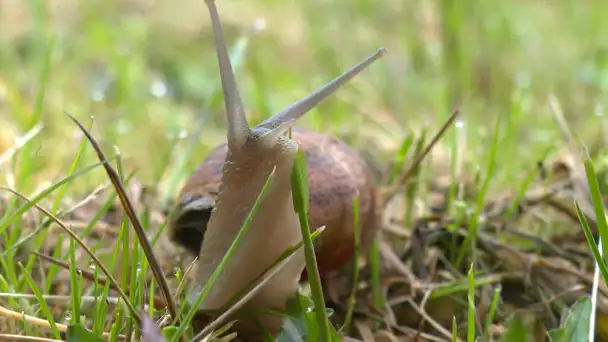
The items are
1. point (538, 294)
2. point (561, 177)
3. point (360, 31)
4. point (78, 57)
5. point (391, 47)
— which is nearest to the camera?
point (538, 294)

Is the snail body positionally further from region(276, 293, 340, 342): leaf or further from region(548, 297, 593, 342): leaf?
region(548, 297, 593, 342): leaf

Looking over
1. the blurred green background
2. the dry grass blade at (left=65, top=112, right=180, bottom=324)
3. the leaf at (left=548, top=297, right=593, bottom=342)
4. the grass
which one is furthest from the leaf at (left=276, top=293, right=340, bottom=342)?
the blurred green background

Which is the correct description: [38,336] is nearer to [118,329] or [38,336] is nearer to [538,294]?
[118,329]

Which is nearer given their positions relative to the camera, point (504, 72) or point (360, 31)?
point (504, 72)

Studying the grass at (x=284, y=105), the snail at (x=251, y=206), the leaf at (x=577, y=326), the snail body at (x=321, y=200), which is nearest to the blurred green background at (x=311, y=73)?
the grass at (x=284, y=105)

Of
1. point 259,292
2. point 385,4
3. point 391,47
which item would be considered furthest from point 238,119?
point 385,4

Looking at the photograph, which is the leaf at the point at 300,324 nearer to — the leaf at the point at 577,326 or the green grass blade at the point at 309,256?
the green grass blade at the point at 309,256

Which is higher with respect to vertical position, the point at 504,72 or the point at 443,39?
the point at 443,39

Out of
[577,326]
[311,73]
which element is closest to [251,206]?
[577,326]
